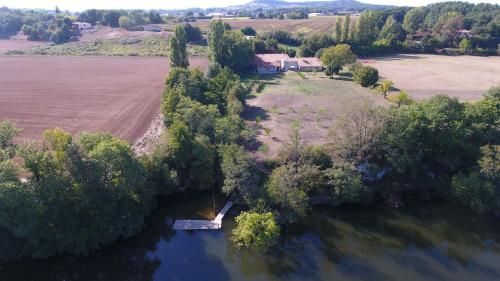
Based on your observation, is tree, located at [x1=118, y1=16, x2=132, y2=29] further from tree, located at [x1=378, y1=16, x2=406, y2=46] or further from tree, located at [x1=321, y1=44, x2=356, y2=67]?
tree, located at [x1=378, y1=16, x2=406, y2=46]

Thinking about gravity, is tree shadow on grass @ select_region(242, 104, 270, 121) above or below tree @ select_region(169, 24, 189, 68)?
below

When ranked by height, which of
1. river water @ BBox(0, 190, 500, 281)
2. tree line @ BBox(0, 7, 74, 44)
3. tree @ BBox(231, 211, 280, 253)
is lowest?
river water @ BBox(0, 190, 500, 281)

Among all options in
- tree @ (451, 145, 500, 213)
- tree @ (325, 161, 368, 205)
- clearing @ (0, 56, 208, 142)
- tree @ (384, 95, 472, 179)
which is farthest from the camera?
→ clearing @ (0, 56, 208, 142)

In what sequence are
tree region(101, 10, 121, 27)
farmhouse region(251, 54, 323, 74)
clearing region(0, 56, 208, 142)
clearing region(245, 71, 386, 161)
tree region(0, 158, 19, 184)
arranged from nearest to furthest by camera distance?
tree region(0, 158, 19, 184) → clearing region(245, 71, 386, 161) → clearing region(0, 56, 208, 142) → farmhouse region(251, 54, 323, 74) → tree region(101, 10, 121, 27)

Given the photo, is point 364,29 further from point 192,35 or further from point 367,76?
point 192,35

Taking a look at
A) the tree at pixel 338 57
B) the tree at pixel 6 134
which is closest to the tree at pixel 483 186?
the tree at pixel 6 134

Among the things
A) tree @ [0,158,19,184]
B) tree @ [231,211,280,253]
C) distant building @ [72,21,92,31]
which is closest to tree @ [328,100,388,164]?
tree @ [231,211,280,253]

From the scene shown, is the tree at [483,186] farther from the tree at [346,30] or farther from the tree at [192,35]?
the tree at [192,35]
